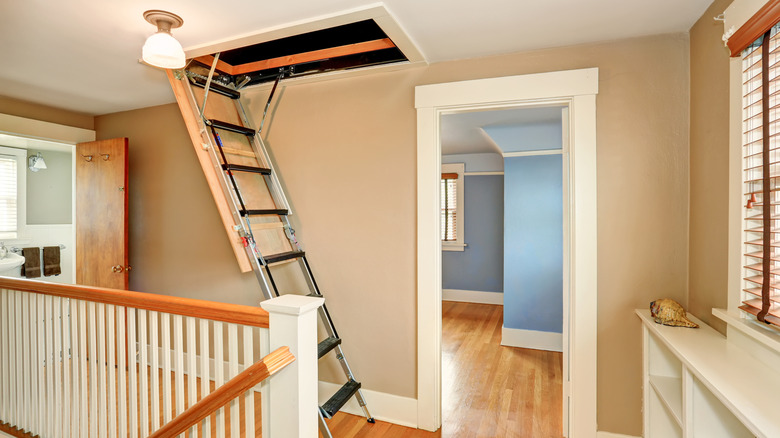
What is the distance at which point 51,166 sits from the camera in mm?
4664

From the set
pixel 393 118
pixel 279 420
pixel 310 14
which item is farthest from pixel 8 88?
pixel 279 420

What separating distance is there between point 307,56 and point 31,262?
4.27 metres

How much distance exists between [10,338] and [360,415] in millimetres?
2141

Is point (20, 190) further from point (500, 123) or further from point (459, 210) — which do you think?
point (459, 210)

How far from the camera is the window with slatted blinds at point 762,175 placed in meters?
1.28

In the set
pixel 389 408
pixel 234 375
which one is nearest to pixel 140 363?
pixel 234 375

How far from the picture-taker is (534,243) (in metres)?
3.92

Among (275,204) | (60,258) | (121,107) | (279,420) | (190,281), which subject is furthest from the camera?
(60,258)

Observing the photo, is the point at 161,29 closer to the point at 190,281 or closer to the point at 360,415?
the point at 190,281

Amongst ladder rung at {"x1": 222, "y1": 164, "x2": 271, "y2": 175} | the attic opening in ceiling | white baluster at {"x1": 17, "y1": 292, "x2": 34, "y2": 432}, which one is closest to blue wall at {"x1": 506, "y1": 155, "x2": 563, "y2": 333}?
the attic opening in ceiling

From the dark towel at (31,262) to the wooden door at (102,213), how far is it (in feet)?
4.14

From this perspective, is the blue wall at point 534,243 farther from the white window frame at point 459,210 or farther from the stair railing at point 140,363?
the stair railing at point 140,363

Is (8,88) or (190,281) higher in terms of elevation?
(8,88)

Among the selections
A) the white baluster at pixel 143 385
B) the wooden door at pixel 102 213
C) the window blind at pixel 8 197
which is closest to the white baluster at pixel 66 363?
the white baluster at pixel 143 385
